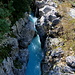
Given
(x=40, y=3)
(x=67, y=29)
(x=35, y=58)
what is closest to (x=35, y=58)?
(x=35, y=58)

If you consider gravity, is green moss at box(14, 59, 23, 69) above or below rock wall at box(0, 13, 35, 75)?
below

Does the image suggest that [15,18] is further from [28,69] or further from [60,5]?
[60,5]

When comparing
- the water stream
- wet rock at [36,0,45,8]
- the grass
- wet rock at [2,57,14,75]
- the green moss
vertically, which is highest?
wet rock at [36,0,45,8]

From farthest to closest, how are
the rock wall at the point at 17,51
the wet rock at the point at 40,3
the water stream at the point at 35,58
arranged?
the wet rock at the point at 40,3 → the water stream at the point at 35,58 → the rock wall at the point at 17,51

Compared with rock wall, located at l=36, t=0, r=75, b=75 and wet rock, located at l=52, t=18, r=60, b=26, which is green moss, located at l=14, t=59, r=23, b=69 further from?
wet rock, located at l=52, t=18, r=60, b=26

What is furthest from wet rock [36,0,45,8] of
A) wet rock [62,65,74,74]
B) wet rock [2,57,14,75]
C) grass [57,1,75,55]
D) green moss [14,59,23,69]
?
wet rock [62,65,74,74]

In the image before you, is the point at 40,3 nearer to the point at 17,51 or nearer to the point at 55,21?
the point at 55,21

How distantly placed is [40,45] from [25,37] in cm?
418

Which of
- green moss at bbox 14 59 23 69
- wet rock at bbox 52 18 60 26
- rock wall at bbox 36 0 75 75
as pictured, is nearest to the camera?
rock wall at bbox 36 0 75 75

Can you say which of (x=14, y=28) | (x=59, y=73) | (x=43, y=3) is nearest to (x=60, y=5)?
(x=43, y=3)

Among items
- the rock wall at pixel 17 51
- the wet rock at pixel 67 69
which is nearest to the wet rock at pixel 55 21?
the rock wall at pixel 17 51

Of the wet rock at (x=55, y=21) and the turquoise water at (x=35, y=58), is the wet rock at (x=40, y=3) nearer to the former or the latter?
the wet rock at (x=55, y=21)

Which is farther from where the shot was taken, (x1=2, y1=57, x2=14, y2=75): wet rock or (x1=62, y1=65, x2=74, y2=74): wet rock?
(x1=2, y1=57, x2=14, y2=75): wet rock

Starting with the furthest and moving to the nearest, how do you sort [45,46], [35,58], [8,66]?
[35,58], [45,46], [8,66]
